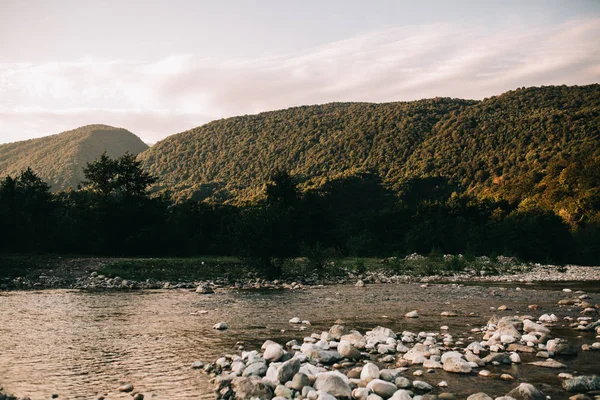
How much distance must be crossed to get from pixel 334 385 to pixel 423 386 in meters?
1.76

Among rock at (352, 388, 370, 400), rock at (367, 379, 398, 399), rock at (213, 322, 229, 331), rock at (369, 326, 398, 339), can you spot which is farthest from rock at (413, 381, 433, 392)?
rock at (213, 322, 229, 331)

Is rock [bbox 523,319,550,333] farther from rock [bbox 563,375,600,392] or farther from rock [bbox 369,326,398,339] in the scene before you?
rock [bbox 563,375,600,392]

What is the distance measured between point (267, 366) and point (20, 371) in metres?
5.56

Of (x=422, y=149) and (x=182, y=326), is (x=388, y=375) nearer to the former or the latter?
(x=182, y=326)

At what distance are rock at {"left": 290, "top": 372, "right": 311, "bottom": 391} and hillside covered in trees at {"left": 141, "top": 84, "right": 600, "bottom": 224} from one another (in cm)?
6851

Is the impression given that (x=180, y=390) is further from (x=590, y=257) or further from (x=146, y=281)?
(x=590, y=257)

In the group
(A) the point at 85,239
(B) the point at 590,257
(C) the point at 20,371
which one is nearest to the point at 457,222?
(B) the point at 590,257

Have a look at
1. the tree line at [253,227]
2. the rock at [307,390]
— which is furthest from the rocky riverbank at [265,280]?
the rock at [307,390]

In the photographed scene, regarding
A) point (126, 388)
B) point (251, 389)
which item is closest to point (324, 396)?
point (251, 389)

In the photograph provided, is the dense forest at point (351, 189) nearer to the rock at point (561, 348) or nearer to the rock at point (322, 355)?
the rock at point (322, 355)

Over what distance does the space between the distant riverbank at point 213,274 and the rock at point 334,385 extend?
61.0ft

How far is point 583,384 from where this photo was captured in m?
9.30

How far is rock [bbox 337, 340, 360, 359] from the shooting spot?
12070 mm

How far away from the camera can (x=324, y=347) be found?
12.7m
